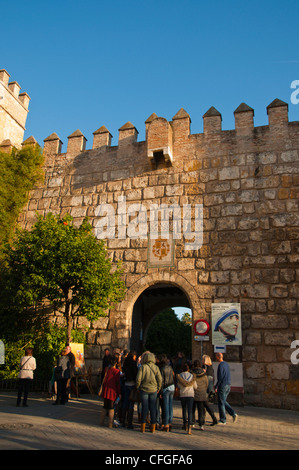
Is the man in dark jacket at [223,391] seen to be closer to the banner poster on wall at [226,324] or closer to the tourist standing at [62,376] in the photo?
the banner poster on wall at [226,324]

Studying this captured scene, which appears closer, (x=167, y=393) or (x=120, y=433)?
(x=120, y=433)

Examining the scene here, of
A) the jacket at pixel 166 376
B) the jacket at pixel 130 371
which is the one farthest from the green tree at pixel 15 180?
the jacket at pixel 166 376

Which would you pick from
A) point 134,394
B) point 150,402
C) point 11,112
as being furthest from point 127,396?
point 11,112

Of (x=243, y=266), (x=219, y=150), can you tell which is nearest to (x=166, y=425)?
(x=243, y=266)

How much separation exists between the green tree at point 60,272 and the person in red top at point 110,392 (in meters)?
2.83

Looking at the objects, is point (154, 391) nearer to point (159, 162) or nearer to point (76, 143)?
point (159, 162)

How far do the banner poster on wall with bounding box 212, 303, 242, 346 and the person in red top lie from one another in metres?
3.72

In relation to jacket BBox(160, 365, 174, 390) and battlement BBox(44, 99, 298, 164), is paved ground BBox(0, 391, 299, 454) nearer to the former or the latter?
jacket BBox(160, 365, 174, 390)

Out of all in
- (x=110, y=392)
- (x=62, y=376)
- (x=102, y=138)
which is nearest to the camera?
(x=110, y=392)

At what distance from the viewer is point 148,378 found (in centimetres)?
578

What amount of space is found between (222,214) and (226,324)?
2.96 metres

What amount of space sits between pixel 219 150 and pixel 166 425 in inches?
297

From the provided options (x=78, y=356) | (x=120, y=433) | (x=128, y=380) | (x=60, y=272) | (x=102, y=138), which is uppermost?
(x=102, y=138)

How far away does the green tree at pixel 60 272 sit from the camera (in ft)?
28.2
